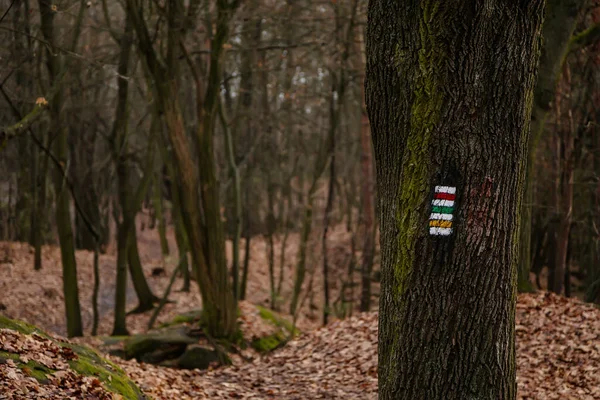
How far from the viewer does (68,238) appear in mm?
13078

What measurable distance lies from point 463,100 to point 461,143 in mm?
283

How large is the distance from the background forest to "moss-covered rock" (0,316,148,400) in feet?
11.6

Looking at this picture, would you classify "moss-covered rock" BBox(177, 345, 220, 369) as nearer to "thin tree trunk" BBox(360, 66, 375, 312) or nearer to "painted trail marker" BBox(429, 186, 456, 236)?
"thin tree trunk" BBox(360, 66, 375, 312)

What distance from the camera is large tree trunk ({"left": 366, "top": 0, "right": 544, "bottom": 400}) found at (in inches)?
163

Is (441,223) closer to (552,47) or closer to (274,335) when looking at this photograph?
(552,47)

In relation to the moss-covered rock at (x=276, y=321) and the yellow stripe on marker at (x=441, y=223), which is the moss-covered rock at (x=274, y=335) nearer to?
the moss-covered rock at (x=276, y=321)

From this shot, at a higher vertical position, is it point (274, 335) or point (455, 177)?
point (455, 177)

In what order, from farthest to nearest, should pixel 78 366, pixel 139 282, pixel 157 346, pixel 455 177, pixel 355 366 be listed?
pixel 139 282 < pixel 157 346 < pixel 355 366 < pixel 78 366 < pixel 455 177

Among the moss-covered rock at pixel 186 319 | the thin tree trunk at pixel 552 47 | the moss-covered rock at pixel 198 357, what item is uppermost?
the thin tree trunk at pixel 552 47

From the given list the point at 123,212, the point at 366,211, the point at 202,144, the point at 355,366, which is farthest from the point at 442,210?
the point at 123,212

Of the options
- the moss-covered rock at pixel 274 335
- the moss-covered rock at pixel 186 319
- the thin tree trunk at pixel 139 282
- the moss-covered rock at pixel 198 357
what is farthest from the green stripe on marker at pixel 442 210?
the thin tree trunk at pixel 139 282

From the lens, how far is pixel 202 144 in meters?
11.5

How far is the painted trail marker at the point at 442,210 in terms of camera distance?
4.21 m

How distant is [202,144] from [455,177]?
7846mm
